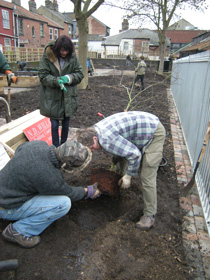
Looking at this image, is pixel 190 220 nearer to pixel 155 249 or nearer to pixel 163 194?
pixel 163 194

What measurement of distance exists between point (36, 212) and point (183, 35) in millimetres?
57227

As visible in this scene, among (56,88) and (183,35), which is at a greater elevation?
(183,35)

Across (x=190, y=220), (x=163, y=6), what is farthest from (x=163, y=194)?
(x=163, y=6)

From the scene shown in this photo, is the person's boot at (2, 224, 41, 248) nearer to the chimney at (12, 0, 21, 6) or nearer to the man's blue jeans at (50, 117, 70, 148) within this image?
the man's blue jeans at (50, 117, 70, 148)

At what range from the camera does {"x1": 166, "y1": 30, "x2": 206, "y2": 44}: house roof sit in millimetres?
50438

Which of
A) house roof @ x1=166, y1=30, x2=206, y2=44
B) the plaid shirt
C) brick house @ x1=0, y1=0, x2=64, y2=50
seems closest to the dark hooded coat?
the plaid shirt

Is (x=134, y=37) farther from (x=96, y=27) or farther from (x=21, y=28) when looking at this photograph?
(x=21, y=28)

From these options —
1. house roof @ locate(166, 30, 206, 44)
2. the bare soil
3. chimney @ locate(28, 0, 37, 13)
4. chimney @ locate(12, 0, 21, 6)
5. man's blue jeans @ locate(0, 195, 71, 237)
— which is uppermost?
chimney @ locate(28, 0, 37, 13)

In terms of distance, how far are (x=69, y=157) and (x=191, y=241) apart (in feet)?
5.43

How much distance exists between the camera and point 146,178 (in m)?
2.49

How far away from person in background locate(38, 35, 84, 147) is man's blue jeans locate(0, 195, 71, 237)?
1.77 metres

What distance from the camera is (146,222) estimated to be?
2.53 m

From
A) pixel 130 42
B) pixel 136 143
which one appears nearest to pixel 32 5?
pixel 130 42

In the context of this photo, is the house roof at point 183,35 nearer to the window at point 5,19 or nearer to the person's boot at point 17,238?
the window at point 5,19
